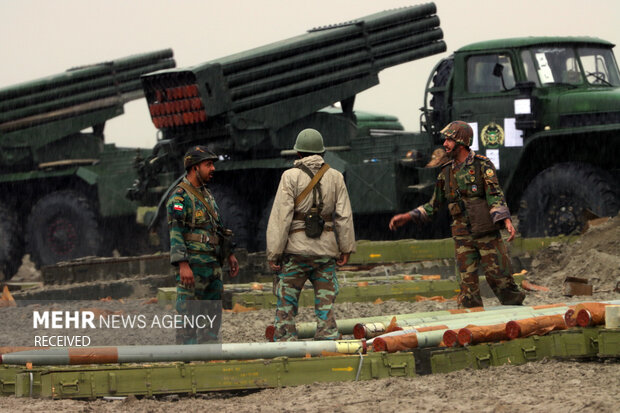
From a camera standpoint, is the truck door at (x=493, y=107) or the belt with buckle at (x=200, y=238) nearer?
the belt with buckle at (x=200, y=238)

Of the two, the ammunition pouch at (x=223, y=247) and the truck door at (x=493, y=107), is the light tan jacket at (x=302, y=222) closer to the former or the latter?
the ammunition pouch at (x=223, y=247)

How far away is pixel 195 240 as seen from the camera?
747 centimetres

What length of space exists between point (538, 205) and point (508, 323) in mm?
6137

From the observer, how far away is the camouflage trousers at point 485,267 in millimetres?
8398

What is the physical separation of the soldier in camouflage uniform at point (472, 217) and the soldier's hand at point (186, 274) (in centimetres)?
180

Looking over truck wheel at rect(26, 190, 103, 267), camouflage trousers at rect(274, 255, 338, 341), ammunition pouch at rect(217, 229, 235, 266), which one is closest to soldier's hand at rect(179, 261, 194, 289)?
ammunition pouch at rect(217, 229, 235, 266)

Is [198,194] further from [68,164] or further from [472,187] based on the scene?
[68,164]

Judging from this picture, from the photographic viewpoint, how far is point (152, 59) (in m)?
18.6

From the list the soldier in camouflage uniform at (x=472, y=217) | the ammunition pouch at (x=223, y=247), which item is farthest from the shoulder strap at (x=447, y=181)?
the ammunition pouch at (x=223, y=247)

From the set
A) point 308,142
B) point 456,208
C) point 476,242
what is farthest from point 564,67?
point 308,142

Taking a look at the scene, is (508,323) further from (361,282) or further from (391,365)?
(361,282)

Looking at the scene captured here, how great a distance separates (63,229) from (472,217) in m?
10.8

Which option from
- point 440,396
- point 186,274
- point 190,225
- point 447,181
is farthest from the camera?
point 447,181

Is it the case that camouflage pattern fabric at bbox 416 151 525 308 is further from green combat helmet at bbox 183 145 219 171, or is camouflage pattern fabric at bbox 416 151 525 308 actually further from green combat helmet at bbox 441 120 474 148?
green combat helmet at bbox 183 145 219 171
